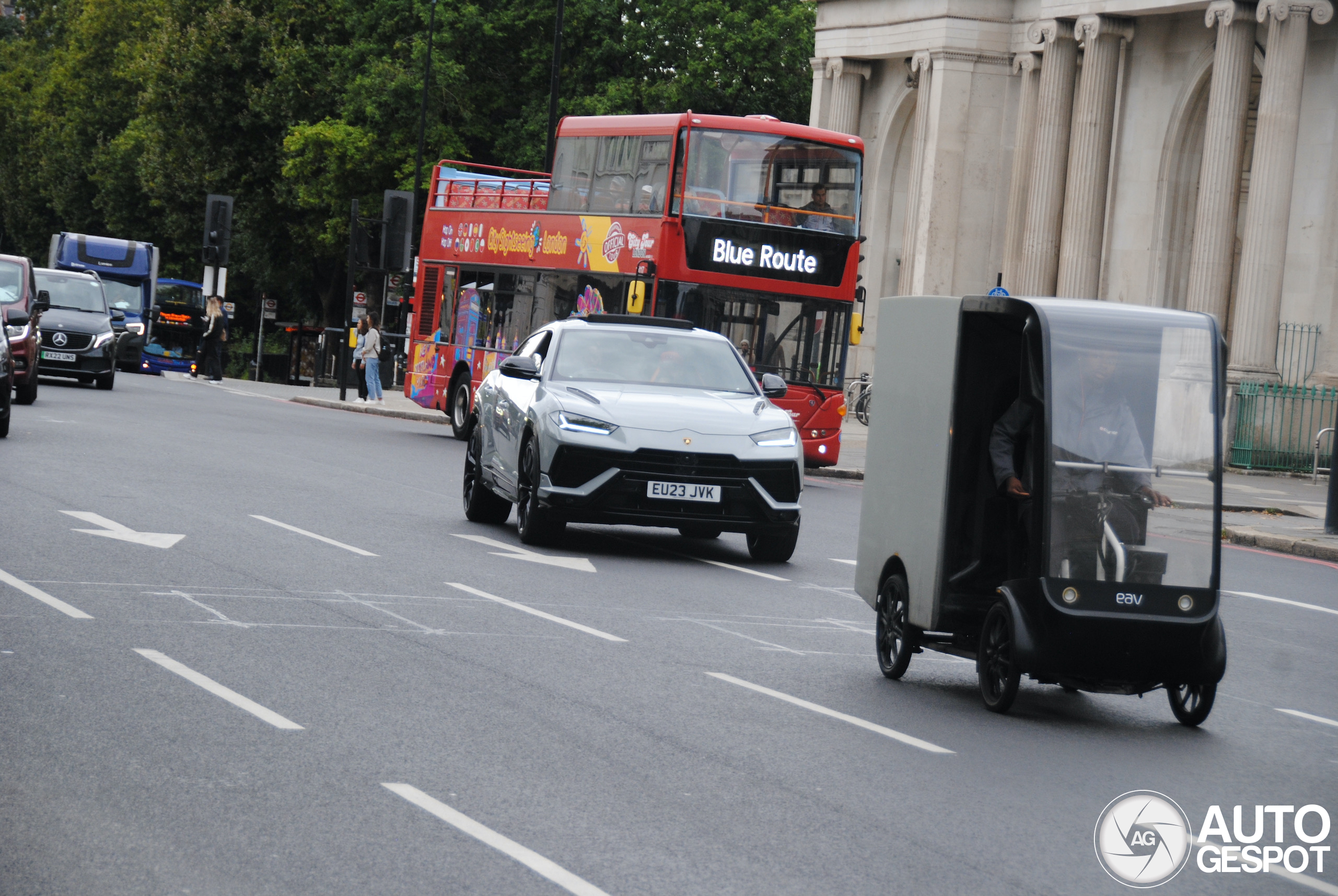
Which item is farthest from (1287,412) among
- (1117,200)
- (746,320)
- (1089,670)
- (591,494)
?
(1089,670)

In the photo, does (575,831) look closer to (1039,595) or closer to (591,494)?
(1039,595)

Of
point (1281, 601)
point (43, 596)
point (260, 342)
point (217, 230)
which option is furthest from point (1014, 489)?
point (260, 342)

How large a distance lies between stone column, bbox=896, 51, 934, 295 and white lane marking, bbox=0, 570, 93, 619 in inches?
1289

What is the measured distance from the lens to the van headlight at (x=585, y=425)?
44.3 ft

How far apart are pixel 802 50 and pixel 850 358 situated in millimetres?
11874

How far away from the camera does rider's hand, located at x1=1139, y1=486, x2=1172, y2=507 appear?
8.19 meters

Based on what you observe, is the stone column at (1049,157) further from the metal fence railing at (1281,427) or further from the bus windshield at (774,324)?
the bus windshield at (774,324)

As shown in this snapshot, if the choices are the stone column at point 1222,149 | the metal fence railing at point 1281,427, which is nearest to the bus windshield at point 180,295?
the stone column at point 1222,149

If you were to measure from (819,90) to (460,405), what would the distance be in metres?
20.5

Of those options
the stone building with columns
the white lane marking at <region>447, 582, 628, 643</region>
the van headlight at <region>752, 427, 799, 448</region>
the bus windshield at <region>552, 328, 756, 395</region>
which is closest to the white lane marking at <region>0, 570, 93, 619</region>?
the white lane marking at <region>447, 582, 628, 643</region>

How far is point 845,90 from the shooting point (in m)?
45.8

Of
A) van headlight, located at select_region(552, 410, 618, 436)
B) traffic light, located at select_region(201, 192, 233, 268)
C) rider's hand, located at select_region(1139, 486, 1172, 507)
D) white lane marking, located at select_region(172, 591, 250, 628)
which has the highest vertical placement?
traffic light, located at select_region(201, 192, 233, 268)

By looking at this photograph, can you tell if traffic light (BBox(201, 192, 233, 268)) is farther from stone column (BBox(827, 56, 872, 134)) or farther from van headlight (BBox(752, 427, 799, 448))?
van headlight (BBox(752, 427, 799, 448))

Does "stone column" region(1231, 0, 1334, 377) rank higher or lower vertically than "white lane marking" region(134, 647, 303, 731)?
higher
